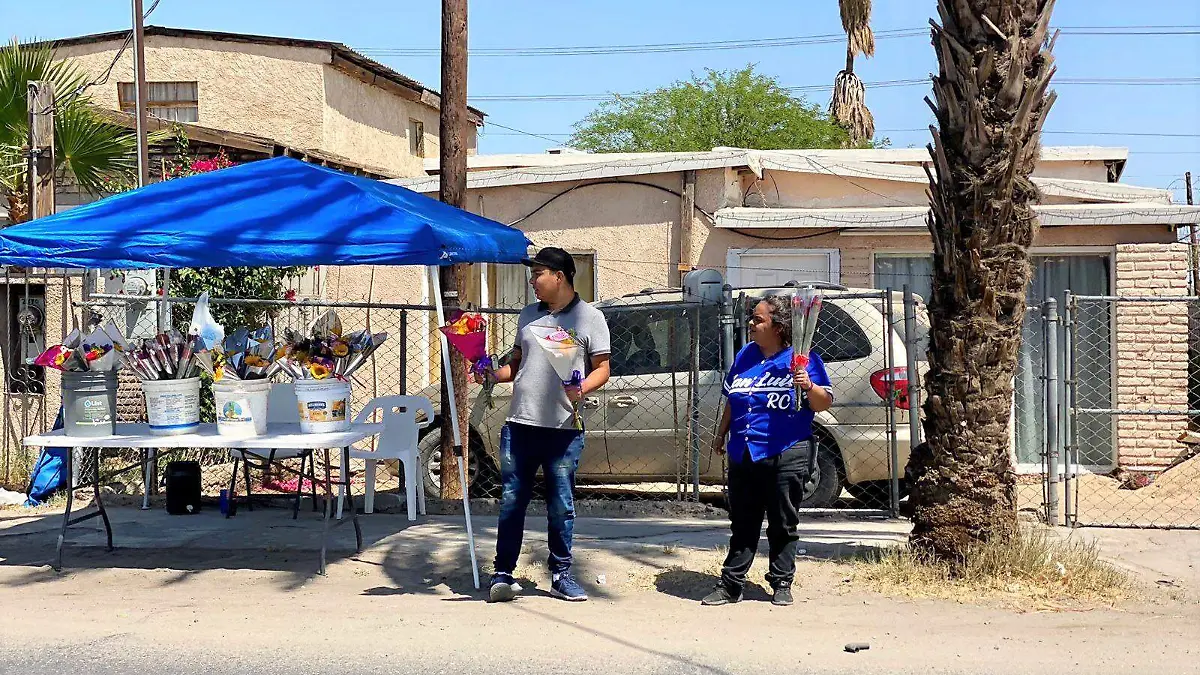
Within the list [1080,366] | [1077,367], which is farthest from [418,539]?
[1080,366]

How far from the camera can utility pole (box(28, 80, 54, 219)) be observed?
10133 millimetres

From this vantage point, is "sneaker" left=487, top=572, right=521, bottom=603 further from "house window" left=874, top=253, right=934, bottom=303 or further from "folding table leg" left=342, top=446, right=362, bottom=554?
"house window" left=874, top=253, right=934, bottom=303

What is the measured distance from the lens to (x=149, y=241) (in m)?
6.71

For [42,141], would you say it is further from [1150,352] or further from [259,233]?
[1150,352]

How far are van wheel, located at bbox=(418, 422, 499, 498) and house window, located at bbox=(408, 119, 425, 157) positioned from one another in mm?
14706

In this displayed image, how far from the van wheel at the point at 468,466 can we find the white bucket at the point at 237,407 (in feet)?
8.32

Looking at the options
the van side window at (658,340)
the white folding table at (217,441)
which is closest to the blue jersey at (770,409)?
the white folding table at (217,441)

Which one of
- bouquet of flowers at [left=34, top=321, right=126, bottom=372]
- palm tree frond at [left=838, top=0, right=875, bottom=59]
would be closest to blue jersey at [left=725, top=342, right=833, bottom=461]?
bouquet of flowers at [left=34, top=321, right=126, bottom=372]

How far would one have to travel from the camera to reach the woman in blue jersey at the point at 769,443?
20.3 feet

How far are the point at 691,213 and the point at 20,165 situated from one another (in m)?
6.48

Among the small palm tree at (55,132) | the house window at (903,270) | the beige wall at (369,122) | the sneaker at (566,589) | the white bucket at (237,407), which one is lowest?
the sneaker at (566,589)

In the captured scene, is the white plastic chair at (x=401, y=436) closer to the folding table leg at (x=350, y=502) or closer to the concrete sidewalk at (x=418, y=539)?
the concrete sidewalk at (x=418, y=539)

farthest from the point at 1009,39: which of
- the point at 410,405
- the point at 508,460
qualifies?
the point at 410,405

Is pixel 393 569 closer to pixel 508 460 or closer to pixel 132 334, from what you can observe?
pixel 508 460
